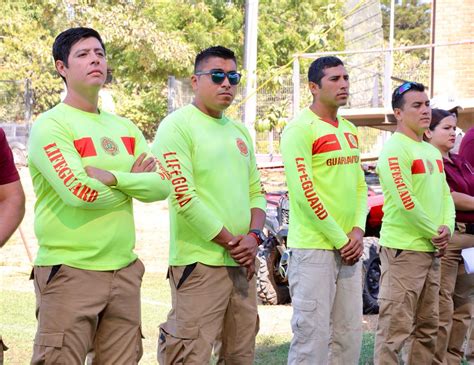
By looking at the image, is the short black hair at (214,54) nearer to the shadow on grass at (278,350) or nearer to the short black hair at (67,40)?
the short black hair at (67,40)

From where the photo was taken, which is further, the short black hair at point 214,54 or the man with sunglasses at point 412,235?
the man with sunglasses at point 412,235

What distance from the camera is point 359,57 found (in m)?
20.5

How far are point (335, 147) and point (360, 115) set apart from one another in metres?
7.76

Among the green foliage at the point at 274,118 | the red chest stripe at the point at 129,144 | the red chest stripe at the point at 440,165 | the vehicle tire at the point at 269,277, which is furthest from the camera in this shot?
the green foliage at the point at 274,118

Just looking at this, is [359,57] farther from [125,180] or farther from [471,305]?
[125,180]

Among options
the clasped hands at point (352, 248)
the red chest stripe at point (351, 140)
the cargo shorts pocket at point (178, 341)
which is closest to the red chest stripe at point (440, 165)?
the red chest stripe at point (351, 140)

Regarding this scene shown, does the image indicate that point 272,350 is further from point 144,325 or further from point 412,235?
point 412,235

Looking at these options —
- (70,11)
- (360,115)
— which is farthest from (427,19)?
(360,115)

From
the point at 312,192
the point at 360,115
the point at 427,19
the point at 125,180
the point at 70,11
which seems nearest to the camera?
the point at 125,180

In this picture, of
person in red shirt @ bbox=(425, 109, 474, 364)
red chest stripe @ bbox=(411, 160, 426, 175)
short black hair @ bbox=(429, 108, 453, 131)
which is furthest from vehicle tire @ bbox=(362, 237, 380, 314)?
red chest stripe @ bbox=(411, 160, 426, 175)

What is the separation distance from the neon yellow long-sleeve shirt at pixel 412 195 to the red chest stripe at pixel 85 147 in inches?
103

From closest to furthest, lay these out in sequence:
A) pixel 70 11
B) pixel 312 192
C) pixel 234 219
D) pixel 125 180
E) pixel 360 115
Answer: pixel 125 180
pixel 234 219
pixel 312 192
pixel 360 115
pixel 70 11

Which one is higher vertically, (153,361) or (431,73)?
(431,73)

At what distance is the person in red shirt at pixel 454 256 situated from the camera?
730cm
